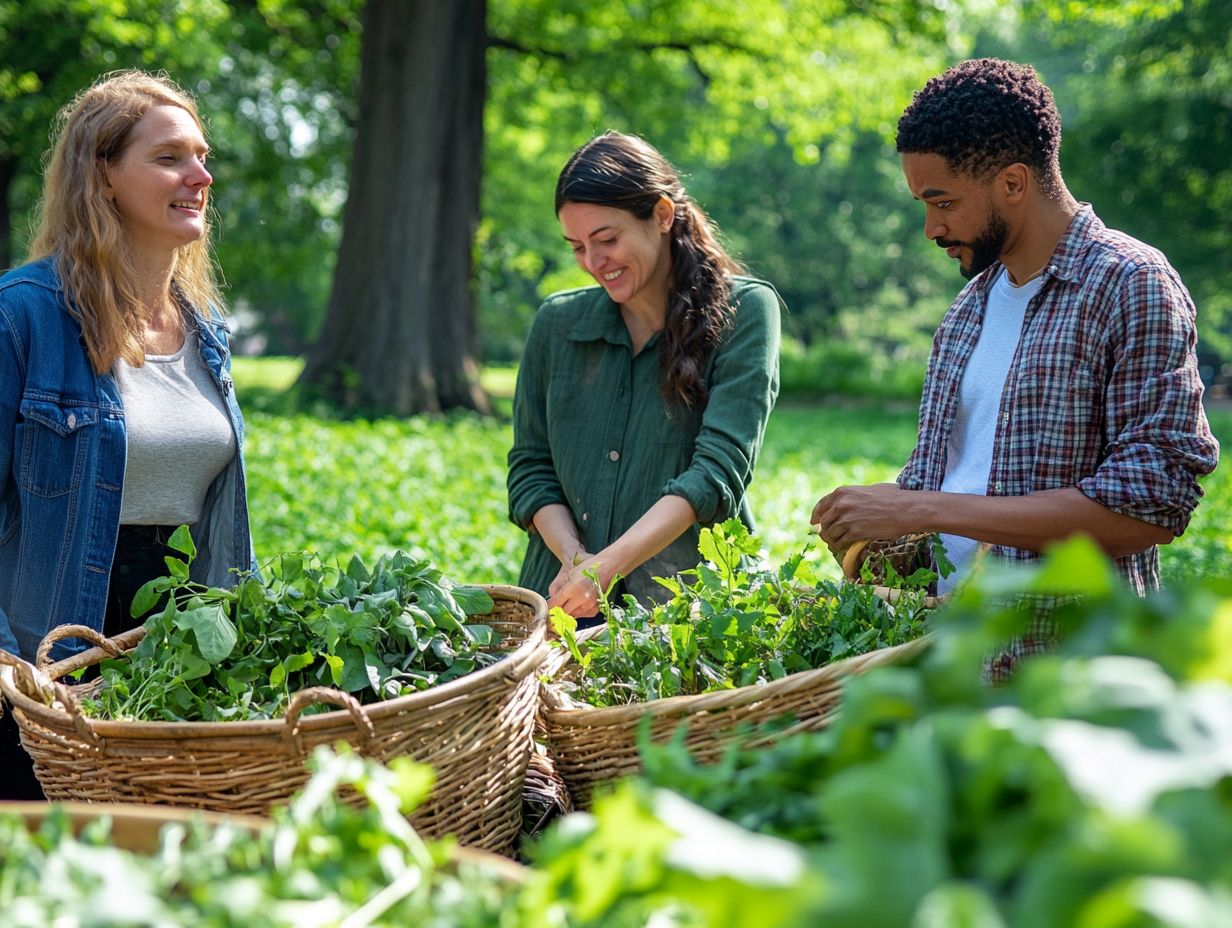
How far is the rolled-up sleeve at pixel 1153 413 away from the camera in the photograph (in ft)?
7.08

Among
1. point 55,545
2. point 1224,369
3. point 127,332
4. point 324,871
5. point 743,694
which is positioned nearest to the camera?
point 324,871

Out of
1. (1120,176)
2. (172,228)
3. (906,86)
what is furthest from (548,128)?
(172,228)

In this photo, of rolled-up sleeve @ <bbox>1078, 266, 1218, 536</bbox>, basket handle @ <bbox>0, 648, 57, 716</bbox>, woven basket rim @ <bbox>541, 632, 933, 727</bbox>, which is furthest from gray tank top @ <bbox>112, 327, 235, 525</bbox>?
rolled-up sleeve @ <bbox>1078, 266, 1218, 536</bbox>

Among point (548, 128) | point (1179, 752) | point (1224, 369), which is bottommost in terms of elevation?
point (1224, 369)

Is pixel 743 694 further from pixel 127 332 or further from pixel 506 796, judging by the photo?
pixel 127 332

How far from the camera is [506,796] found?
6.25 ft

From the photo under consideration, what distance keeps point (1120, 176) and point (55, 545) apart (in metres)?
23.2

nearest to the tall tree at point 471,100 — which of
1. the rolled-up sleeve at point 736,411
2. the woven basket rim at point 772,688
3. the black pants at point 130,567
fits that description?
the black pants at point 130,567

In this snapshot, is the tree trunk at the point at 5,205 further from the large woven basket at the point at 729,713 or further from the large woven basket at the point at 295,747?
the large woven basket at the point at 729,713

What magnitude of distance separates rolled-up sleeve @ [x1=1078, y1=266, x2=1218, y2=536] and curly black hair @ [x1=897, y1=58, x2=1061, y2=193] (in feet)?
1.05

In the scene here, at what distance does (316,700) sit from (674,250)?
177cm

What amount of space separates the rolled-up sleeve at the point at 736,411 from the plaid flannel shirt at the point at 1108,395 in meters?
0.64

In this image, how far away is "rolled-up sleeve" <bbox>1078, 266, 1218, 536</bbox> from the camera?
85.0 inches

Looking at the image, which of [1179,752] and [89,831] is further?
[89,831]
